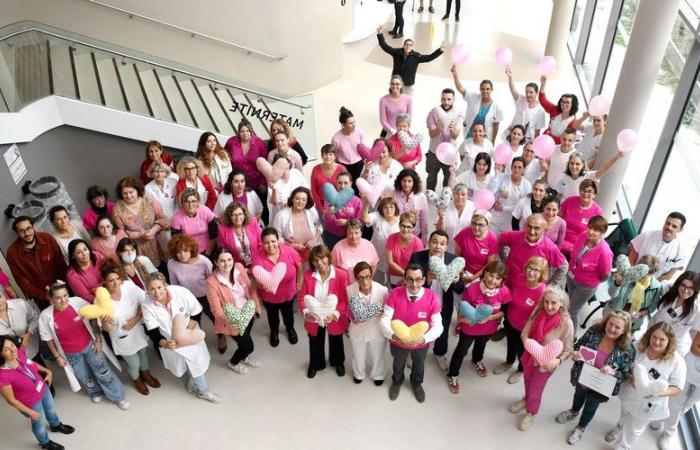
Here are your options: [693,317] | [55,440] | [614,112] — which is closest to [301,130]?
[614,112]

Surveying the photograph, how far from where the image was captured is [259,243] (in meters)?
4.73

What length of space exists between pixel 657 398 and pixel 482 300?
51.2 inches

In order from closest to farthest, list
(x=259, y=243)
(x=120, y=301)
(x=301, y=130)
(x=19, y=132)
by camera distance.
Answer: (x=120, y=301) → (x=259, y=243) → (x=19, y=132) → (x=301, y=130)

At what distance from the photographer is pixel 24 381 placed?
3732 mm

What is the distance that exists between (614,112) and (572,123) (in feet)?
2.22

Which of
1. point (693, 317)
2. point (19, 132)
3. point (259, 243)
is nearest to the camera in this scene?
point (693, 317)

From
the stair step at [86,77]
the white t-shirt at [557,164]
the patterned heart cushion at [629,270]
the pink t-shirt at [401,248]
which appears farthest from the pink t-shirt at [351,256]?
the stair step at [86,77]

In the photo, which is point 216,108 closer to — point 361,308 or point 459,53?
point 459,53

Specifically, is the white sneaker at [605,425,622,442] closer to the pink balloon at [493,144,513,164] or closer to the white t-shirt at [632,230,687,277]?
the white t-shirt at [632,230,687,277]

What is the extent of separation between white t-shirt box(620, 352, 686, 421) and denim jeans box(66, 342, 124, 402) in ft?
12.7

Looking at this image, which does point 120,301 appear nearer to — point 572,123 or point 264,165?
point 264,165

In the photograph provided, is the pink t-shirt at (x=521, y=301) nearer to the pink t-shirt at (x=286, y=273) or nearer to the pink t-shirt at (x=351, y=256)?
the pink t-shirt at (x=351, y=256)

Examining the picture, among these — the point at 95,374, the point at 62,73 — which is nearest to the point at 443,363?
the point at 95,374

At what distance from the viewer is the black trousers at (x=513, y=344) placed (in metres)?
4.53
